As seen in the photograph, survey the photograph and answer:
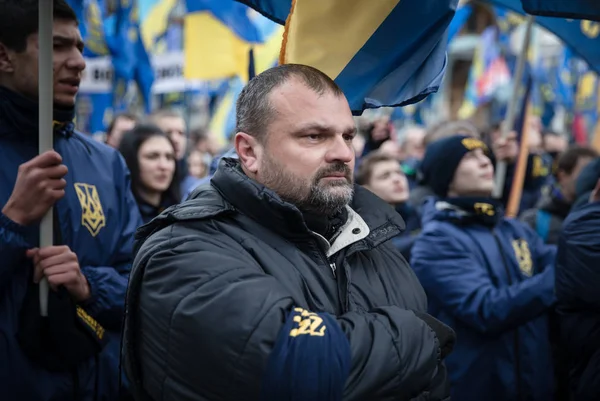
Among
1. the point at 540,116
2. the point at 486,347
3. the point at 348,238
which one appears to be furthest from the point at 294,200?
the point at 540,116

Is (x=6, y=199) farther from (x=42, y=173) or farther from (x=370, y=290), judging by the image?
(x=370, y=290)

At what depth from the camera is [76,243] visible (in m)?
3.16

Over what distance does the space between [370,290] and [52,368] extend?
136 centimetres

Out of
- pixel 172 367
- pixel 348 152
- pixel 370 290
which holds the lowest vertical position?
pixel 172 367

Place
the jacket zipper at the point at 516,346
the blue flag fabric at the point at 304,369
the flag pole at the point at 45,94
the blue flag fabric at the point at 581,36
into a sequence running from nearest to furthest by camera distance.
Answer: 1. the blue flag fabric at the point at 304,369
2. the flag pole at the point at 45,94
3. the jacket zipper at the point at 516,346
4. the blue flag fabric at the point at 581,36

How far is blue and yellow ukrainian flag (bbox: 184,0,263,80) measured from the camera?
9.51 meters

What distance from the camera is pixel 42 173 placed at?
2818mm

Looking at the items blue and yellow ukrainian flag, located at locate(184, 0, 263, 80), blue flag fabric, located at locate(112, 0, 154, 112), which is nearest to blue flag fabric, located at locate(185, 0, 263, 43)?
blue and yellow ukrainian flag, located at locate(184, 0, 263, 80)

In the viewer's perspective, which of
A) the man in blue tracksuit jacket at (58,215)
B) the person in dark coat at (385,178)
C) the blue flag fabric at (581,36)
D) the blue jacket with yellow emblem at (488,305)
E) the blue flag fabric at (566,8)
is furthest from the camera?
the person in dark coat at (385,178)

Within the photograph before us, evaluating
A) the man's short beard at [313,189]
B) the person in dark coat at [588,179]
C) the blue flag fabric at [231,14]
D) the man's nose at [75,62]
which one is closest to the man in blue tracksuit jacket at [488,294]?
the person in dark coat at [588,179]

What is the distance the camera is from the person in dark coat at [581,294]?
11.3 feet

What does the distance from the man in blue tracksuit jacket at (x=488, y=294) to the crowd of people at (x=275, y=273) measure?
0.01m

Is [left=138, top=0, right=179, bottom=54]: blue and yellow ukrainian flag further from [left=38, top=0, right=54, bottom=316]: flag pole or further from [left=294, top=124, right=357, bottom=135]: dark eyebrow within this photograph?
[left=294, top=124, right=357, bottom=135]: dark eyebrow

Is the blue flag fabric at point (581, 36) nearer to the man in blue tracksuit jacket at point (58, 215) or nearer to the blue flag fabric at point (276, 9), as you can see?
the blue flag fabric at point (276, 9)
